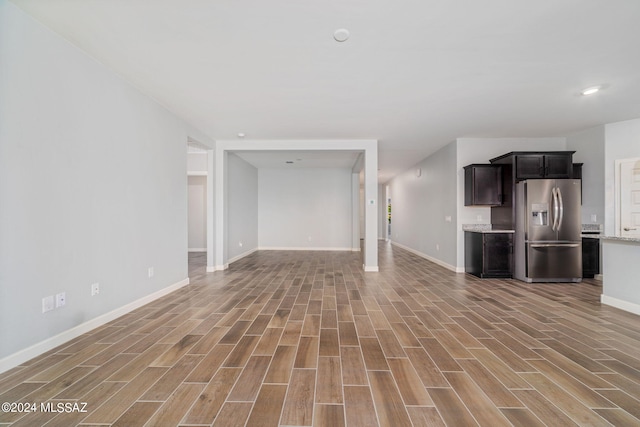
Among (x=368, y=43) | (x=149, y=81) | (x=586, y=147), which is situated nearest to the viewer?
(x=368, y=43)

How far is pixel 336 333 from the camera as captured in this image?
2590mm

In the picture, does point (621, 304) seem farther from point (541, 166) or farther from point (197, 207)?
point (197, 207)

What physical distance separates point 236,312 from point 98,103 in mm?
2690

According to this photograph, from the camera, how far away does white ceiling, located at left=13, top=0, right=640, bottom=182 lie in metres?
2.07

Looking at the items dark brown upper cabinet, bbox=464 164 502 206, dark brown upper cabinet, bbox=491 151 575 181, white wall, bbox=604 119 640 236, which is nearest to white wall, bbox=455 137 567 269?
dark brown upper cabinet, bbox=464 164 502 206

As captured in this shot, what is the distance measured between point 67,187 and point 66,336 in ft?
4.40

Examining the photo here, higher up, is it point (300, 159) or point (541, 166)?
point (300, 159)

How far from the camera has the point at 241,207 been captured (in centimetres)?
753

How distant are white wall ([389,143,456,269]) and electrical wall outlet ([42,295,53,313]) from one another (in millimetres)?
6075

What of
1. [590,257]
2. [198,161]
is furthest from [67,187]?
[590,257]

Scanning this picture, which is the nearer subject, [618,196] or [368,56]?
[368,56]

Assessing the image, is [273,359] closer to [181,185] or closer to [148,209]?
[148,209]

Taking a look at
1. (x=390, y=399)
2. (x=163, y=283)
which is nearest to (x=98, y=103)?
(x=163, y=283)

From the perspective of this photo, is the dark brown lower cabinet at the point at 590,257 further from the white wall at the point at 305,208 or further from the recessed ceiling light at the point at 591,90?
the white wall at the point at 305,208
